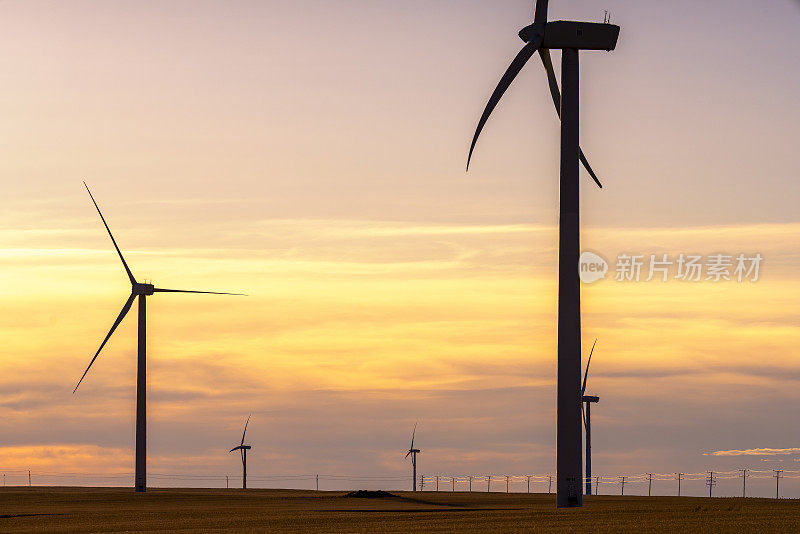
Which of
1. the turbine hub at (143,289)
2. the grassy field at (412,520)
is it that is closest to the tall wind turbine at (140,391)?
the turbine hub at (143,289)

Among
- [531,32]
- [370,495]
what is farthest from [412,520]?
[370,495]

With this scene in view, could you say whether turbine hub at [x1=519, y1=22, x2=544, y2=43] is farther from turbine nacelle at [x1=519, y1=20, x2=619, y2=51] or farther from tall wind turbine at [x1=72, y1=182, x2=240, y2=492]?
tall wind turbine at [x1=72, y1=182, x2=240, y2=492]

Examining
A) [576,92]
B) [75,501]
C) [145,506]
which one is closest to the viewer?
[576,92]

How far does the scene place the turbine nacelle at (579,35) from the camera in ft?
202

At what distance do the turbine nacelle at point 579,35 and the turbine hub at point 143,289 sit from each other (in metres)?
55.9

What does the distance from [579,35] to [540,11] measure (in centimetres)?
337

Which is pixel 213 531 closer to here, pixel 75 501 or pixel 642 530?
pixel 642 530

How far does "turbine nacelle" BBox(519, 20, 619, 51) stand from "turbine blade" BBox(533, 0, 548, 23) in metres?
1.42

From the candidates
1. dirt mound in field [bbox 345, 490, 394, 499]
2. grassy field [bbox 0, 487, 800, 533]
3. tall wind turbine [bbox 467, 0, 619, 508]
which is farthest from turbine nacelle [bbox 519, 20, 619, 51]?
dirt mound in field [bbox 345, 490, 394, 499]

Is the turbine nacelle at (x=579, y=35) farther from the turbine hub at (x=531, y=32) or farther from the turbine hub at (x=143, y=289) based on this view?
the turbine hub at (x=143, y=289)

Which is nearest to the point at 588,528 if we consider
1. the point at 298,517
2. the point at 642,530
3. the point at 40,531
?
the point at 642,530

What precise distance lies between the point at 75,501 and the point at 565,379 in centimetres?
4635

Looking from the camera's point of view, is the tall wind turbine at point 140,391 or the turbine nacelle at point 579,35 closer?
the turbine nacelle at point 579,35

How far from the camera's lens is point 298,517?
183 ft
